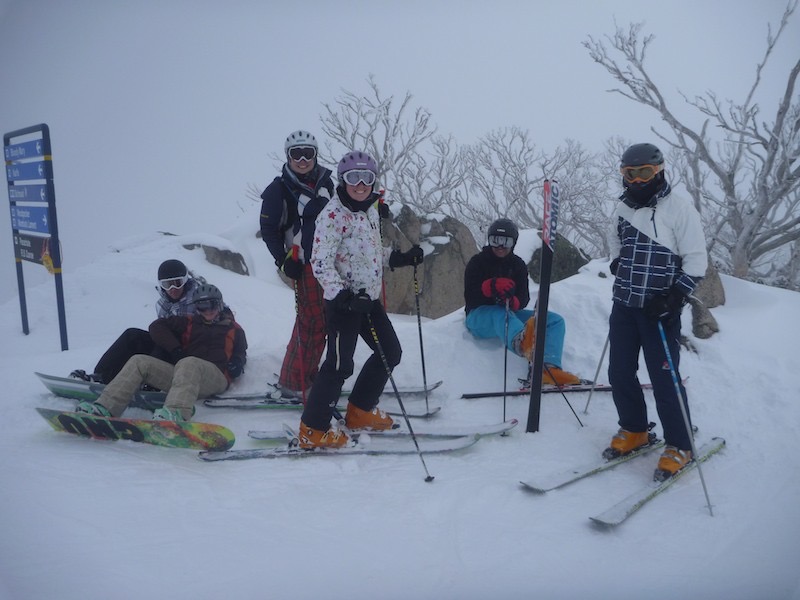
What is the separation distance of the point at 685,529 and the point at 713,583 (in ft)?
1.28

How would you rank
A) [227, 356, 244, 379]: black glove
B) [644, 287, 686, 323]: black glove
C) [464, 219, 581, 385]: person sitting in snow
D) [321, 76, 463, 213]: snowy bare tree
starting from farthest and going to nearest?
A: [321, 76, 463, 213]: snowy bare tree < [464, 219, 581, 385]: person sitting in snow < [227, 356, 244, 379]: black glove < [644, 287, 686, 323]: black glove

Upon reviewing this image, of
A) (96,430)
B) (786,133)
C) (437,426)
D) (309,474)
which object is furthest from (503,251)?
(786,133)

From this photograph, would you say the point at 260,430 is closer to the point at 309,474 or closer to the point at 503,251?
the point at 309,474

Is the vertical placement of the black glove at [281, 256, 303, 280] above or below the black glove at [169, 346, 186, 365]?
above

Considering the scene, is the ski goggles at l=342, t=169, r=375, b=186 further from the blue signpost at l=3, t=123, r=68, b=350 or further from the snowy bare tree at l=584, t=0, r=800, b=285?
the snowy bare tree at l=584, t=0, r=800, b=285

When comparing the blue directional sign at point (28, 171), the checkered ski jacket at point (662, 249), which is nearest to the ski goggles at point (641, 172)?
the checkered ski jacket at point (662, 249)

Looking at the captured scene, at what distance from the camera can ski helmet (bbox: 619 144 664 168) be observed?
322 centimetres

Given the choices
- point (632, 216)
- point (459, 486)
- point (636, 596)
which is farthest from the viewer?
point (632, 216)

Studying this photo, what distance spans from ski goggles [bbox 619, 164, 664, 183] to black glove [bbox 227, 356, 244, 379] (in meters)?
3.41

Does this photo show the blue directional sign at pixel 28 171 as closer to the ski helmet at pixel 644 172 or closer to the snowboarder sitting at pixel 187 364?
the snowboarder sitting at pixel 187 364

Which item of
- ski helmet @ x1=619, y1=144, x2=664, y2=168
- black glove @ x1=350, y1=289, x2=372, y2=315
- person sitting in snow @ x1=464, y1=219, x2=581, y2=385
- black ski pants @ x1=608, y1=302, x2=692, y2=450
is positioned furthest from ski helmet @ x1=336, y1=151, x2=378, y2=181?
black ski pants @ x1=608, y1=302, x2=692, y2=450

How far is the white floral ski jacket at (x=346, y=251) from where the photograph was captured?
3.39 m

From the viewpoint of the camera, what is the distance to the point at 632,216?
3.41 m

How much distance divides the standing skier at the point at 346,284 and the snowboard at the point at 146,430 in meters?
0.57
